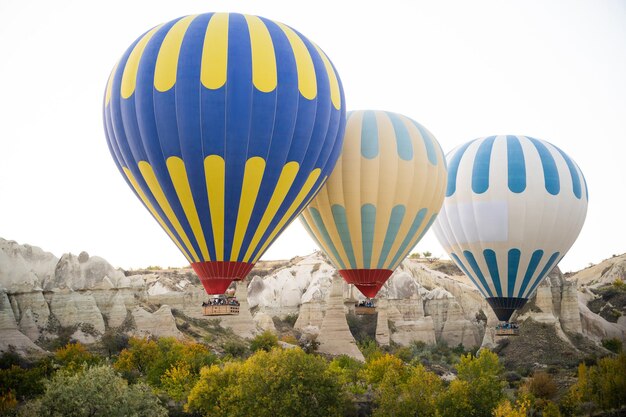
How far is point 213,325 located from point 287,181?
23972mm

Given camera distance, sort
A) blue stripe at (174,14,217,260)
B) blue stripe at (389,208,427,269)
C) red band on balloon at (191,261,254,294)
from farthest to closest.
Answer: blue stripe at (389,208,427,269) < red band on balloon at (191,261,254,294) < blue stripe at (174,14,217,260)

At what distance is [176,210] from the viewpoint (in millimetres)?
21922

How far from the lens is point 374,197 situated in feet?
Answer: 89.0

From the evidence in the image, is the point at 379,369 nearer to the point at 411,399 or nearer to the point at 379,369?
the point at 379,369

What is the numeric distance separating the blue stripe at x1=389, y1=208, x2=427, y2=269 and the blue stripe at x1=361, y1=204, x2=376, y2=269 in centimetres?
117

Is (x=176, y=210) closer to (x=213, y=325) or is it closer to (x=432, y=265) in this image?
(x=213, y=325)

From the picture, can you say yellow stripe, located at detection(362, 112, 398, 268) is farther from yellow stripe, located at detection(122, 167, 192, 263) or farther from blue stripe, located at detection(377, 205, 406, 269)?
yellow stripe, located at detection(122, 167, 192, 263)

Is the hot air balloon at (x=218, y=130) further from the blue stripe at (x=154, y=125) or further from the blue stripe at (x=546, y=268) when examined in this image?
the blue stripe at (x=546, y=268)

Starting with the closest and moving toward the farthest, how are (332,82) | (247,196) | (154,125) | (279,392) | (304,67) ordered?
1. (154,125)
2. (247,196)
3. (304,67)
4. (279,392)
5. (332,82)

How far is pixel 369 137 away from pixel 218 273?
866 cm

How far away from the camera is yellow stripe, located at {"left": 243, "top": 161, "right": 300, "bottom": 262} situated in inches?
876

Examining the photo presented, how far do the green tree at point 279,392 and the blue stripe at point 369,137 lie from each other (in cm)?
756

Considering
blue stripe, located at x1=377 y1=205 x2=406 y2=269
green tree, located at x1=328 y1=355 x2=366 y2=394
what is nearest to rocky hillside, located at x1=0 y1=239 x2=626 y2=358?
green tree, located at x1=328 y1=355 x2=366 y2=394

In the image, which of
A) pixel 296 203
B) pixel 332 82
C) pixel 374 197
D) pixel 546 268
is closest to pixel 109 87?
pixel 296 203
